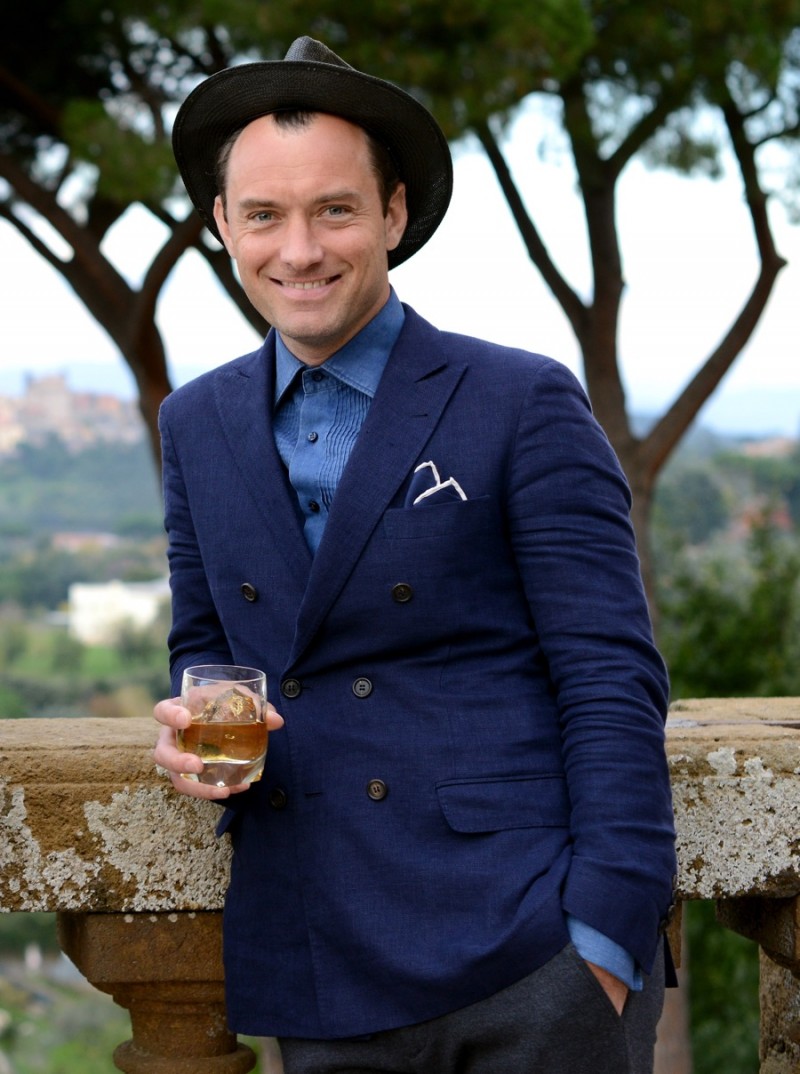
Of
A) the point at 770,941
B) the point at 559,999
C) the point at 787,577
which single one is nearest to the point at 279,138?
the point at 559,999

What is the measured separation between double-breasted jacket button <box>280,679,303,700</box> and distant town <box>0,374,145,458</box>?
17.6 m

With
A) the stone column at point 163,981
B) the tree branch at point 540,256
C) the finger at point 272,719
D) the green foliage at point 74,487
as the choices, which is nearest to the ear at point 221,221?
the finger at point 272,719

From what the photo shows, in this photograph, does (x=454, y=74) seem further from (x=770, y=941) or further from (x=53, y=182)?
(x=770, y=941)

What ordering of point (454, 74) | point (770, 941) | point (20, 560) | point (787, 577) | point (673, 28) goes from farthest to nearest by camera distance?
point (20, 560) < point (787, 577) < point (673, 28) < point (454, 74) < point (770, 941)

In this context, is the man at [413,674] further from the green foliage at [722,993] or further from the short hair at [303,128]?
the green foliage at [722,993]

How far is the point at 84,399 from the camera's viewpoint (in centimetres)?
2164

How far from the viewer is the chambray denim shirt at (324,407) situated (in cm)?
195

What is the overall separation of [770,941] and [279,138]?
1537mm

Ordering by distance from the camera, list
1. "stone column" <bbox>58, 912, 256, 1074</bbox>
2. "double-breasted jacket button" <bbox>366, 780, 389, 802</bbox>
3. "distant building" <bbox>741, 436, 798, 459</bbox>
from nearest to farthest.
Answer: "double-breasted jacket button" <bbox>366, 780, 389, 802</bbox>, "stone column" <bbox>58, 912, 256, 1074</bbox>, "distant building" <bbox>741, 436, 798, 459</bbox>

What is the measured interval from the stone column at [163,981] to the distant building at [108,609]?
18.6 m

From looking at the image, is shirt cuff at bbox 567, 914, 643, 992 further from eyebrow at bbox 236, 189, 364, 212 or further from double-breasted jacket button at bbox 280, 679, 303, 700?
eyebrow at bbox 236, 189, 364, 212

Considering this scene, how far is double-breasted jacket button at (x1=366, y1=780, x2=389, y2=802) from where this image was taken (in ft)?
6.02

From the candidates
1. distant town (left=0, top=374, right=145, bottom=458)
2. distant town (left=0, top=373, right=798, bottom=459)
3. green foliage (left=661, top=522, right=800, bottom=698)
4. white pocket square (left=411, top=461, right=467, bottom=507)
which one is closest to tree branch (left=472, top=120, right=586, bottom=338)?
green foliage (left=661, top=522, right=800, bottom=698)

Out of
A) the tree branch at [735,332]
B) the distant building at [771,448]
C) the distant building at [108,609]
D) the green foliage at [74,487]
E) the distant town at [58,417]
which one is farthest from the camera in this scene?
the distant building at [108,609]
